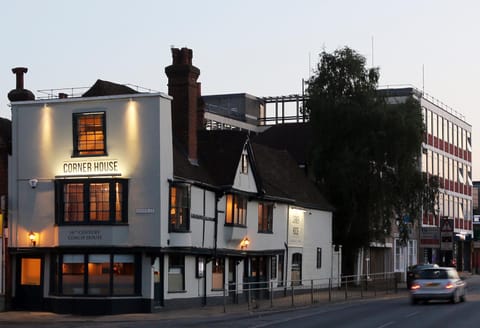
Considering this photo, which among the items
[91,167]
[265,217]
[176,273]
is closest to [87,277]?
[176,273]

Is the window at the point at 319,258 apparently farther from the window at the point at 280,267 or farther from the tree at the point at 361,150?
Result: the window at the point at 280,267

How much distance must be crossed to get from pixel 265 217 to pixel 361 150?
11.2 metres

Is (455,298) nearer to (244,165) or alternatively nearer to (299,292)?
(244,165)

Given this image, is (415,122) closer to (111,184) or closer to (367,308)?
(367,308)

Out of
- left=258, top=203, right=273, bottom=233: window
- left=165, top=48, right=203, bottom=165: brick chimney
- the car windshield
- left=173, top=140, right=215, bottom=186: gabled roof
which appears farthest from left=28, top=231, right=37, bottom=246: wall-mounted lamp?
the car windshield

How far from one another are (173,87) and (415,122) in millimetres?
20368

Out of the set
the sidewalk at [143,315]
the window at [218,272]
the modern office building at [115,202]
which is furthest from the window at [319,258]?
the sidewalk at [143,315]

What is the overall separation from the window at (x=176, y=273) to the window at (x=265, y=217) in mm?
8137

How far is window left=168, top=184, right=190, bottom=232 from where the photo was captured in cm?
3891

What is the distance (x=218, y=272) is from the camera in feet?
143

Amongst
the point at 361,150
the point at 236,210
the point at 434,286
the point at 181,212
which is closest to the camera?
the point at 181,212

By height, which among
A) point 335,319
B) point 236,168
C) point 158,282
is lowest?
point 335,319

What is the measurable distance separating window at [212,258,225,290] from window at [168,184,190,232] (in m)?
4.11

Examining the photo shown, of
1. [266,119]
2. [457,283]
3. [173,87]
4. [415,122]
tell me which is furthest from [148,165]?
[266,119]
